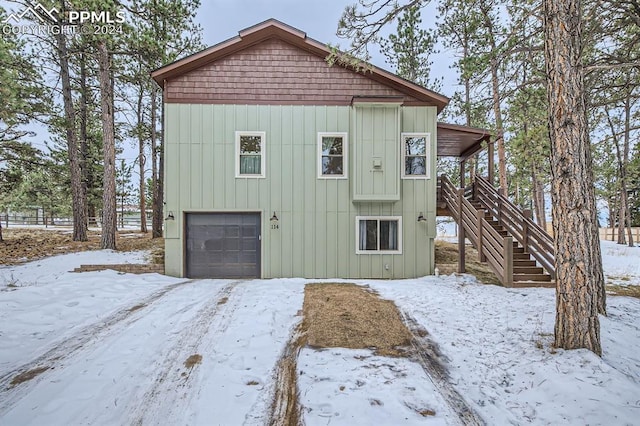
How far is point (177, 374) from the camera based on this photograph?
123 inches

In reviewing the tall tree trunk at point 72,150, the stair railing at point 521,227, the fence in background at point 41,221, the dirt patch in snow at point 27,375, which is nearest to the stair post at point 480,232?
the stair railing at point 521,227

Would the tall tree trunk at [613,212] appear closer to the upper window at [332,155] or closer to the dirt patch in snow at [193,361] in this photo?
the upper window at [332,155]

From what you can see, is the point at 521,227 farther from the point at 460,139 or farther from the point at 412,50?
the point at 412,50

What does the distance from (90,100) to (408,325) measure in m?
17.6

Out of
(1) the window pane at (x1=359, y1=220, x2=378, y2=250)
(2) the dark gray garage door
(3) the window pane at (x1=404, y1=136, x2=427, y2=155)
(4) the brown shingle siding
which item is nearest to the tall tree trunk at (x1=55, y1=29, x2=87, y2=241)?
(4) the brown shingle siding

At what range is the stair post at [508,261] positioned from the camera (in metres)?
6.49

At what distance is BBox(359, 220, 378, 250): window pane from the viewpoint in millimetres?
8289

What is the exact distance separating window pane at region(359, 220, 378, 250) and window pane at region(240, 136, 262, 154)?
3.58 metres

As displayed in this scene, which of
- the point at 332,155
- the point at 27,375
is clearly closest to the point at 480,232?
the point at 332,155

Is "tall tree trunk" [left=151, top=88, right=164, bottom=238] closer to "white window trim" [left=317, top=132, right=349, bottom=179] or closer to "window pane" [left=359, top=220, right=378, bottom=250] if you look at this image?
"white window trim" [left=317, top=132, right=349, bottom=179]

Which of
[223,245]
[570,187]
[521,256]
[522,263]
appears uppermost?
[570,187]

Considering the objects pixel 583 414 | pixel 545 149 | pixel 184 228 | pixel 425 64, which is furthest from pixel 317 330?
pixel 425 64

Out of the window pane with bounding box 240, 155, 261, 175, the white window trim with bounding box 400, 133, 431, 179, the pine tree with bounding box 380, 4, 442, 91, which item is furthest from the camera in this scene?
the pine tree with bounding box 380, 4, 442, 91

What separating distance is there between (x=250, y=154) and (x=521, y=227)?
7.38m
